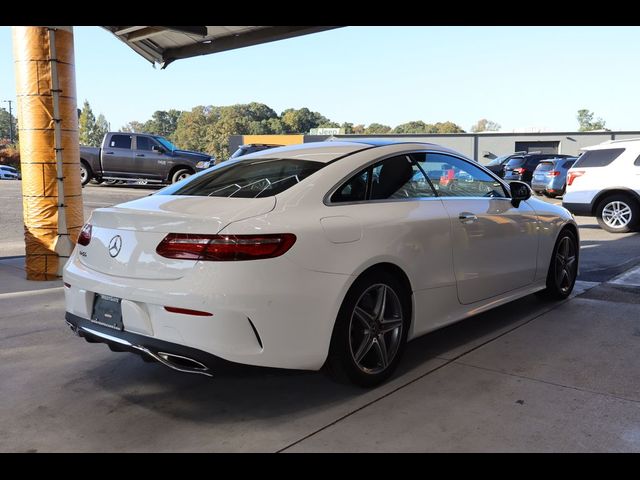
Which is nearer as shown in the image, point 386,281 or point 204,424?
point 204,424

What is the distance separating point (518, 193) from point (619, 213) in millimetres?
7172

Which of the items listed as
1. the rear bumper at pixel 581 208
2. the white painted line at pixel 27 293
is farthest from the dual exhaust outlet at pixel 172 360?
the rear bumper at pixel 581 208

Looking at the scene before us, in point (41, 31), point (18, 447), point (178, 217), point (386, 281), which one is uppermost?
point (41, 31)

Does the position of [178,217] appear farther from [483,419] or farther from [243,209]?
[483,419]

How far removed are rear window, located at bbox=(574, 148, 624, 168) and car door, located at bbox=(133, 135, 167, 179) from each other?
13.0 metres

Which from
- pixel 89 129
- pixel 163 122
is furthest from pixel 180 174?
pixel 163 122

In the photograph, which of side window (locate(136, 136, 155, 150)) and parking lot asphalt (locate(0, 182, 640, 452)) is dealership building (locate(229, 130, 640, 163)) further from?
parking lot asphalt (locate(0, 182, 640, 452))

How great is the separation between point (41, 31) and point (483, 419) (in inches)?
247

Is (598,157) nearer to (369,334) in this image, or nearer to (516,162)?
(369,334)

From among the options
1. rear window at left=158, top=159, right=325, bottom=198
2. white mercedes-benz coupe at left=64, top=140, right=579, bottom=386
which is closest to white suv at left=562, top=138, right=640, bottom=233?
white mercedes-benz coupe at left=64, top=140, right=579, bottom=386

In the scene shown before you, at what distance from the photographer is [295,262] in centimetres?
300
